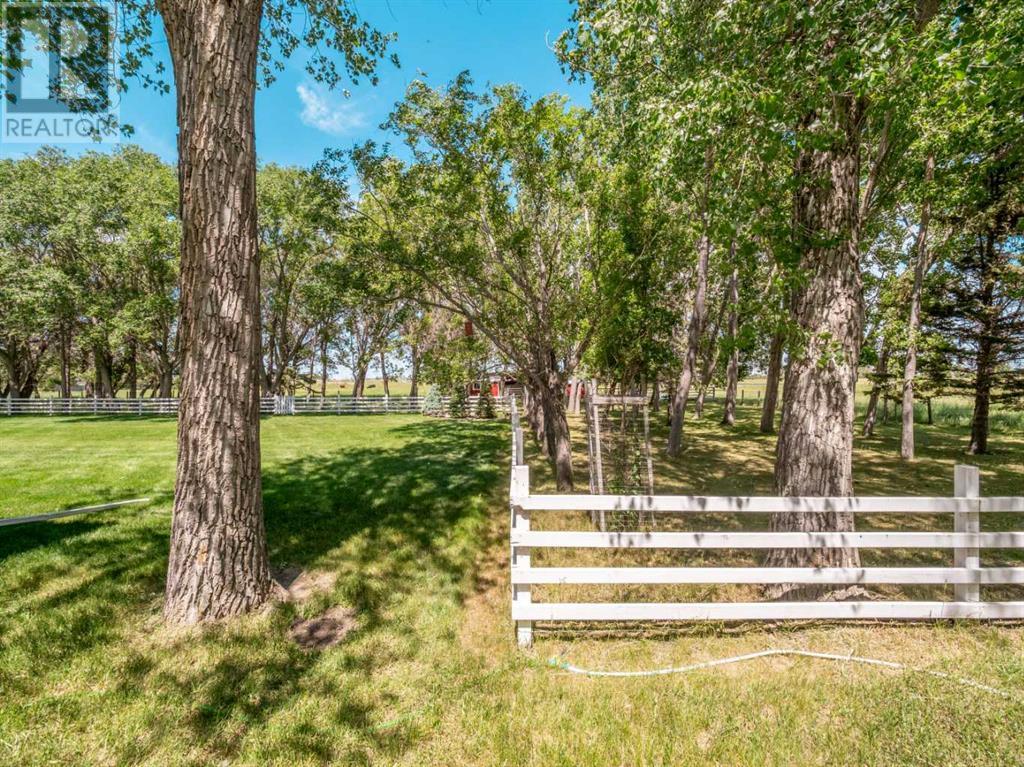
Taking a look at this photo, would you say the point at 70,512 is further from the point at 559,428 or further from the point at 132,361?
the point at 132,361

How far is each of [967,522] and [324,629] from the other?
17.9ft

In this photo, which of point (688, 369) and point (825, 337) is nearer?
point (825, 337)

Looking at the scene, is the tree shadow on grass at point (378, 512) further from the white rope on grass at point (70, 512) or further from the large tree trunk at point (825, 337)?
the large tree trunk at point (825, 337)

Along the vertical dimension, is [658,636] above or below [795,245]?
below

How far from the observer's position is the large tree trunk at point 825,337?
13.2 ft

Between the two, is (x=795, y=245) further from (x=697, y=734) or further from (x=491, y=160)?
(x=491, y=160)

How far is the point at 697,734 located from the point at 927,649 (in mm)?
2239

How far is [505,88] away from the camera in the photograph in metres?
7.14

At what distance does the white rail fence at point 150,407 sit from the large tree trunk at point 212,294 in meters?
19.6

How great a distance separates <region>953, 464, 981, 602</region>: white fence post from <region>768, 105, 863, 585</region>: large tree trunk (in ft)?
2.32

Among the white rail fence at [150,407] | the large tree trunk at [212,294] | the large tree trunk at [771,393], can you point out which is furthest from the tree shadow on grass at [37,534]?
the large tree trunk at [771,393]

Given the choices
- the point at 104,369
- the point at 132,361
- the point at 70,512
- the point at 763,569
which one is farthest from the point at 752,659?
the point at 132,361

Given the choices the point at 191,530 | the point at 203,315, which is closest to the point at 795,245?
the point at 203,315

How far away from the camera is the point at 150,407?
24891 mm
